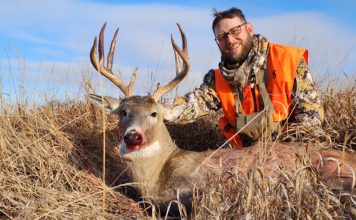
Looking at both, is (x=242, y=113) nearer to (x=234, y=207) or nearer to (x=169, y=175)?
(x=169, y=175)

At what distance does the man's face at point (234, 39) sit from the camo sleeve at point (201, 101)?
34 centimetres

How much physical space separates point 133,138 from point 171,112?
81cm

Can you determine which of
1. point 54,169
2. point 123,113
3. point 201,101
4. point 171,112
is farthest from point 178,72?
point 54,169

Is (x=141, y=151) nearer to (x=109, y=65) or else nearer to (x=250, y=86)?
(x=109, y=65)

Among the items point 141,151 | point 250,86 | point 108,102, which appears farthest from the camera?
point 250,86

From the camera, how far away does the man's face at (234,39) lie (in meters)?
5.07

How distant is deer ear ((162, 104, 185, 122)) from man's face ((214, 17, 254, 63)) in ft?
2.61

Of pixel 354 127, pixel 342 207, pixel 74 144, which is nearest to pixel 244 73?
pixel 354 127

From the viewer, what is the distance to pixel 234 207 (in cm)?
267

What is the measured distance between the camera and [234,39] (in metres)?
5.10

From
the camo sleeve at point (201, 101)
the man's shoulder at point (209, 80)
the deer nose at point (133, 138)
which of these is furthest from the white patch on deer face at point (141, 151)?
the man's shoulder at point (209, 80)

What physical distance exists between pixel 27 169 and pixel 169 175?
46.0 inches

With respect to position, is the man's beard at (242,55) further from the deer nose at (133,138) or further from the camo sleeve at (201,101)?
the deer nose at (133,138)

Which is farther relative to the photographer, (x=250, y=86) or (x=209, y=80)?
(x=209, y=80)
